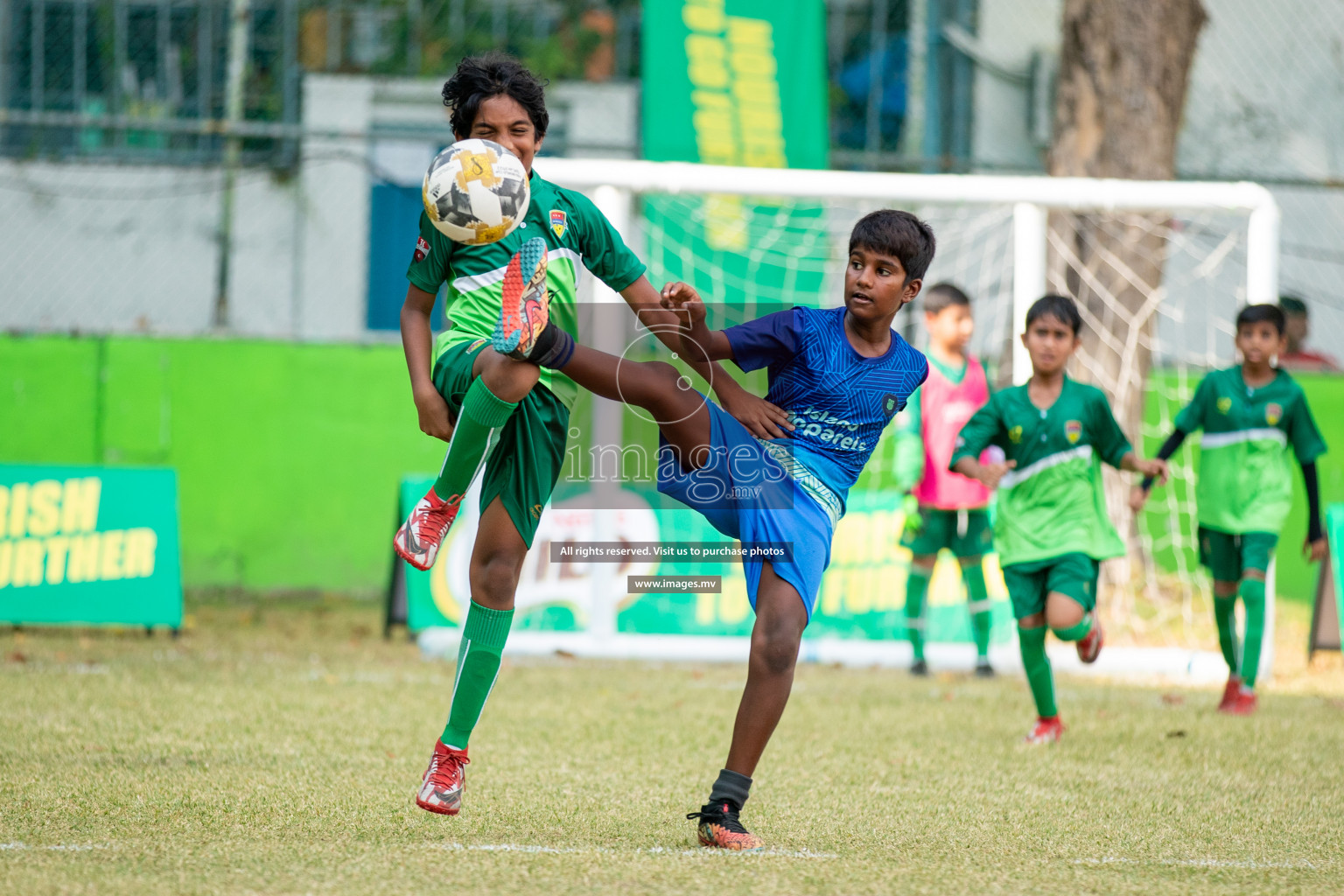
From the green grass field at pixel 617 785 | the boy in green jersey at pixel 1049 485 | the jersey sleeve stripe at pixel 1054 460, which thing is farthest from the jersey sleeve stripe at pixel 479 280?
the jersey sleeve stripe at pixel 1054 460

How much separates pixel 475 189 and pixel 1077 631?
125 inches

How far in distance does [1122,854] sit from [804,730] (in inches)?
85.0

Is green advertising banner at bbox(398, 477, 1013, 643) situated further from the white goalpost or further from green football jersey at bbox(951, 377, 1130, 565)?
green football jersey at bbox(951, 377, 1130, 565)

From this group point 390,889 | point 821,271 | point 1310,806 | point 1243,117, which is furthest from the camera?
point 1243,117

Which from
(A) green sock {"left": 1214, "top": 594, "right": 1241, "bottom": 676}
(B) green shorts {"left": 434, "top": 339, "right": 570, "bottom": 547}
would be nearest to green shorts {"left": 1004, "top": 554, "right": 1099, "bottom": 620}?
(A) green sock {"left": 1214, "top": 594, "right": 1241, "bottom": 676}

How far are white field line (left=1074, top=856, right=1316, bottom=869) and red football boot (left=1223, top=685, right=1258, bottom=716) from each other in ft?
9.84

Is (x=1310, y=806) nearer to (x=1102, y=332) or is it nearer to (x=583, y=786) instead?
(x=583, y=786)

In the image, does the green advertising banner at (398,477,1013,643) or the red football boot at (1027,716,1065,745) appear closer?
the red football boot at (1027,716,1065,745)

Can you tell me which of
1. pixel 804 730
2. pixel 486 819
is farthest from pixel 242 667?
pixel 486 819

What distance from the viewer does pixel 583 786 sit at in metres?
4.29

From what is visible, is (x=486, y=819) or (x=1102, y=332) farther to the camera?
(x=1102, y=332)

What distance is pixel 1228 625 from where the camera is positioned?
652cm

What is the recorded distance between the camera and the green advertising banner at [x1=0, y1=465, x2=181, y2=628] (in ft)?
24.8

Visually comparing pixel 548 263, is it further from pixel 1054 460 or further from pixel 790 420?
pixel 1054 460
